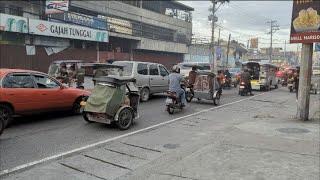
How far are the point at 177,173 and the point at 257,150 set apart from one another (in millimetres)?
2526

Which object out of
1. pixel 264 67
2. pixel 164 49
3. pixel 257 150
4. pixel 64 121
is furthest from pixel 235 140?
pixel 164 49

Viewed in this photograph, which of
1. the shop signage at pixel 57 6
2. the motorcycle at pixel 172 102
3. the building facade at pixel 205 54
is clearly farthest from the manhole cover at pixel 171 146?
the building facade at pixel 205 54

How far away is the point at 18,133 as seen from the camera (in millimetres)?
10164

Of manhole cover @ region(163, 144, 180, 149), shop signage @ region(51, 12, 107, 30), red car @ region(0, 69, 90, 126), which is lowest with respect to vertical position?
manhole cover @ region(163, 144, 180, 149)

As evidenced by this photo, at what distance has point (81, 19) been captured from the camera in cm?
3472

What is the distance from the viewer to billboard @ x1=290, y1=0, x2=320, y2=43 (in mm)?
12859

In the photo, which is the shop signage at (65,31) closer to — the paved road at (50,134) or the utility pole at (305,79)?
the paved road at (50,134)

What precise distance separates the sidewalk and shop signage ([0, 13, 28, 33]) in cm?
1847

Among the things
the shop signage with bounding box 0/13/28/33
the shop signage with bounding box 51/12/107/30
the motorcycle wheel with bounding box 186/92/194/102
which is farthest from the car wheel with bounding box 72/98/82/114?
the shop signage with bounding box 51/12/107/30

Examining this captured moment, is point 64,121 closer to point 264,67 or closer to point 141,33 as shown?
point 264,67

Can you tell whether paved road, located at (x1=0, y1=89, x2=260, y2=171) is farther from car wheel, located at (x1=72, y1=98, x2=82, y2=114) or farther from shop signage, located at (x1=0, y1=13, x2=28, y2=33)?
shop signage, located at (x1=0, y1=13, x2=28, y2=33)

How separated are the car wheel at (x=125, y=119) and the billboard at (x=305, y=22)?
6.35 metres

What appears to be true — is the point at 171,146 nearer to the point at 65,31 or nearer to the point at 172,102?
the point at 172,102

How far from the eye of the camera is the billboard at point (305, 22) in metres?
12.9
